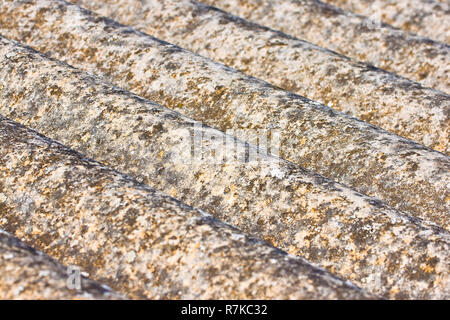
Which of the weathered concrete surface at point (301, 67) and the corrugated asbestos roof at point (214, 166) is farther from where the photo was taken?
the weathered concrete surface at point (301, 67)

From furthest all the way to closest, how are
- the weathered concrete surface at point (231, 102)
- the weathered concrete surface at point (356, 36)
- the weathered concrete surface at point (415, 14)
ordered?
the weathered concrete surface at point (415, 14)
the weathered concrete surface at point (356, 36)
the weathered concrete surface at point (231, 102)

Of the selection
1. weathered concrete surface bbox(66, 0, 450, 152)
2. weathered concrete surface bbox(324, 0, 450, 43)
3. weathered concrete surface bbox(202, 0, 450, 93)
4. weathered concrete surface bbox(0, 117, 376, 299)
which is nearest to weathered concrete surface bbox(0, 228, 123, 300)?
weathered concrete surface bbox(0, 117, 376, 299)

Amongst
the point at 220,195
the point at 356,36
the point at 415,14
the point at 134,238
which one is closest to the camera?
the point at 134,238

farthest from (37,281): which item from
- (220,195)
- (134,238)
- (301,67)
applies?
(301,67)

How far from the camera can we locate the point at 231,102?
7133 mm

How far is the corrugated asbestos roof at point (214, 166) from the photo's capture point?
4254 millimetres

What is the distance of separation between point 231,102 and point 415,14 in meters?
7.09

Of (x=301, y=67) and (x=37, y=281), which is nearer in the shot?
(x=37, y=281)

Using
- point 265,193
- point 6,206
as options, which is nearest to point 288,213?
point 265,193

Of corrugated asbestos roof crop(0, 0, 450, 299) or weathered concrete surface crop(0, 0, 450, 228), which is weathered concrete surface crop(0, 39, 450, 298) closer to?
corrugated asbestos roof crop(0, 0, 450, 299)

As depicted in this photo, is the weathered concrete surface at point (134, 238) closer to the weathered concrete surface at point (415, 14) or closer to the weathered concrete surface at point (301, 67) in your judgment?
the weathered concrete surface at point (301, 67)

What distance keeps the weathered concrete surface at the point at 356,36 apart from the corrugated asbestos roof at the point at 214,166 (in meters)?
0.07

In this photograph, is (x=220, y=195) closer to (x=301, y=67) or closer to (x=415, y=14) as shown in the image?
(x=301, y=67)

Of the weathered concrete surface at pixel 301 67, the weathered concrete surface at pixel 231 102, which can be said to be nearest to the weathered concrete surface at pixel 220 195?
the weathered concrete surface at pixel 231 102
